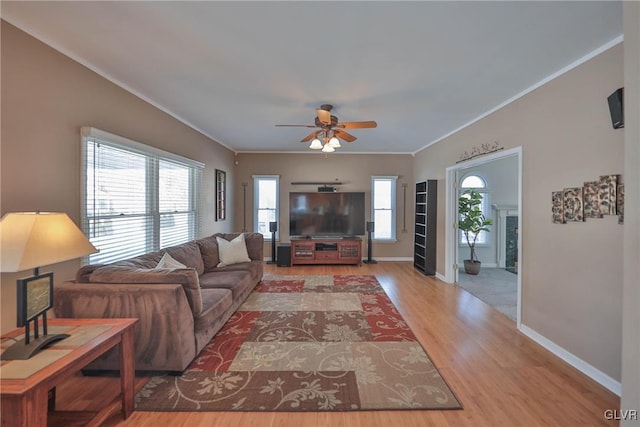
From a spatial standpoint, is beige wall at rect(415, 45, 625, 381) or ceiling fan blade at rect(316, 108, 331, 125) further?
ceiling fan blade at rect(316, 108, 331, 125)

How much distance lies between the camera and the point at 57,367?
131 cm

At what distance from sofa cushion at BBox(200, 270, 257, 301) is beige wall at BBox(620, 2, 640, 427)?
10.6ft

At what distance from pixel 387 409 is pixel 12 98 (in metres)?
3.41

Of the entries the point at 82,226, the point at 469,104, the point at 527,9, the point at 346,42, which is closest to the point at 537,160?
the point at 469,104

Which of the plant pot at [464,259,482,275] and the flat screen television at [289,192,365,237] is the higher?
the flat screen television at [289,192,365,237]

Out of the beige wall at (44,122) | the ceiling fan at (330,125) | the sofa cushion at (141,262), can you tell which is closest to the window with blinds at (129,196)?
the beige wall at (44,122)

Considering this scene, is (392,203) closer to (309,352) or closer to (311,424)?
(309,352)

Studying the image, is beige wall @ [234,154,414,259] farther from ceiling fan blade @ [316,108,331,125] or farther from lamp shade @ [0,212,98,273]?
lamp shade @ [0,212,98,273]

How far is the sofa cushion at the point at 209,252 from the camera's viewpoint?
3.90 meters

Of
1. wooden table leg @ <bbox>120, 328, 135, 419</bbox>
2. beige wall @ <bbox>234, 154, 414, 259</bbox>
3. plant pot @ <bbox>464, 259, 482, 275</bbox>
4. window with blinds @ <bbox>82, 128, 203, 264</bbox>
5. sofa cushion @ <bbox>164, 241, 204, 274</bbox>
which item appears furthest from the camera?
beige wall @ <bbox>234, 154, 414, 259</bbox>

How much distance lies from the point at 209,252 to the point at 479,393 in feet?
11.5

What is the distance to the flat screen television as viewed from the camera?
20.8 ft

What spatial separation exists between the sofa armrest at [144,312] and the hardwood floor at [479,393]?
238 millimetres

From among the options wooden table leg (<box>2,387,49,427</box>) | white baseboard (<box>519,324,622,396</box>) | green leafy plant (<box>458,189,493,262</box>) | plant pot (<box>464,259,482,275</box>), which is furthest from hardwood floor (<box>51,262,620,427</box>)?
green leafy plant (<box>458,189,493,262</box>)
